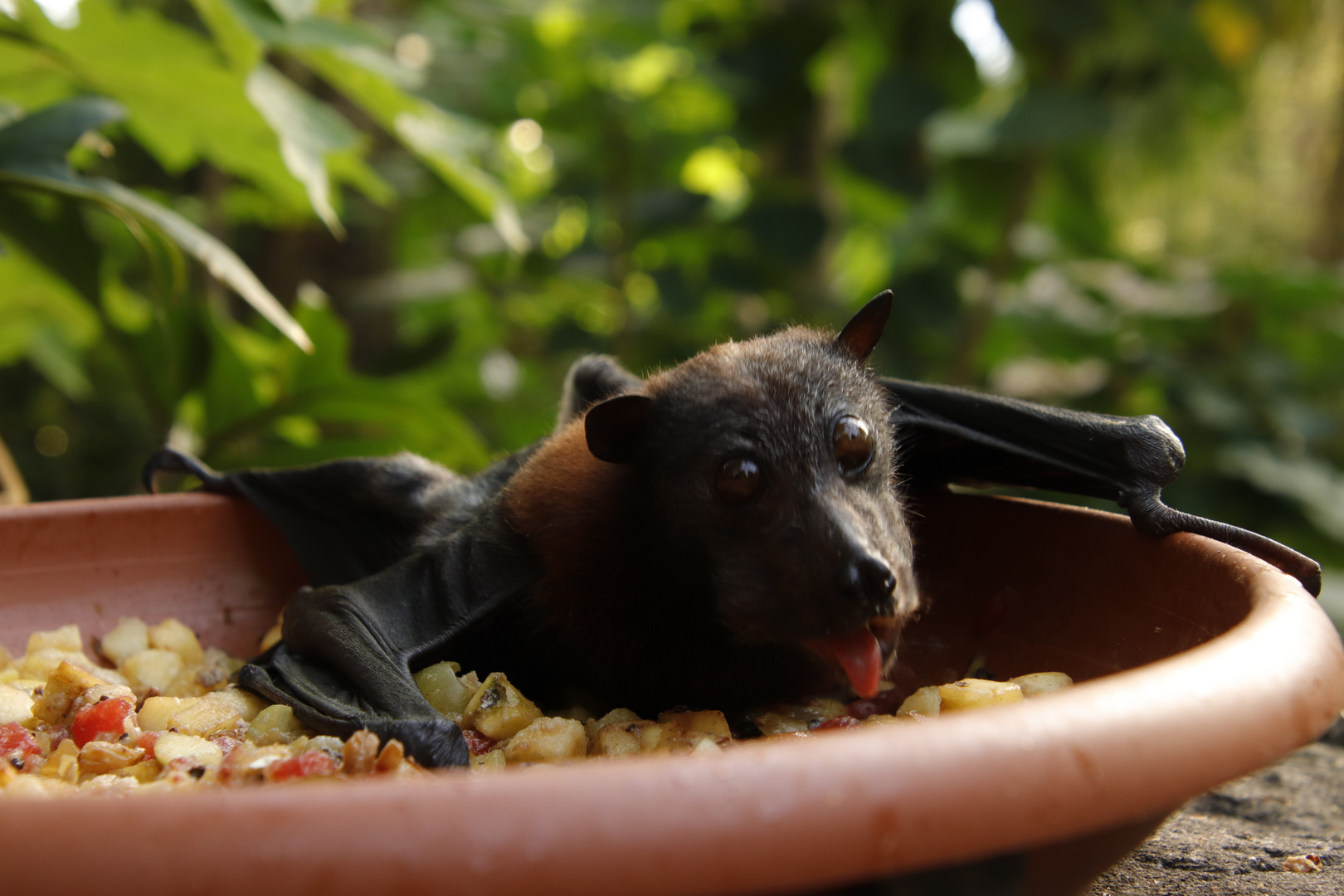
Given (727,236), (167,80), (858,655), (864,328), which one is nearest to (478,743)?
(858,655)

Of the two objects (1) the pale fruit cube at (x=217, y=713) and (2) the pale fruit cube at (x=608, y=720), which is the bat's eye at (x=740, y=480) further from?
(1) the pale fruit cube at (x=217, y=713)

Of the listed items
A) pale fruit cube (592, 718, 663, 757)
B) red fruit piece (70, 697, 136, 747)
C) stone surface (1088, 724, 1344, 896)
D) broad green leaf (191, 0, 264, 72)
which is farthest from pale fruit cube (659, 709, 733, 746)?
broad green leaf (191, 0, 264, 72)

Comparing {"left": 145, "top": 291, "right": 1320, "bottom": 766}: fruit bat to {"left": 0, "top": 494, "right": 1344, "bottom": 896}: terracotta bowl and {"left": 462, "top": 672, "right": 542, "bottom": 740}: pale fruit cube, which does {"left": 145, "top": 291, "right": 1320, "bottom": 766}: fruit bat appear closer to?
{"left": 462, "top": 672, "right": 542, "bottom": 740}: pale fruit cube

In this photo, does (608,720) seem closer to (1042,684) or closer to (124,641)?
(1042,684)

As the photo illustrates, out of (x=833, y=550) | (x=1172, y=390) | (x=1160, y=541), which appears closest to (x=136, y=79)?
(x=833, y=550)

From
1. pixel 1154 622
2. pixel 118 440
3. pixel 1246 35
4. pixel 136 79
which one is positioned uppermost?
pixel 1246 35

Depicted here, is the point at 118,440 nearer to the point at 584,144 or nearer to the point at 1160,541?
the point at 584,144
